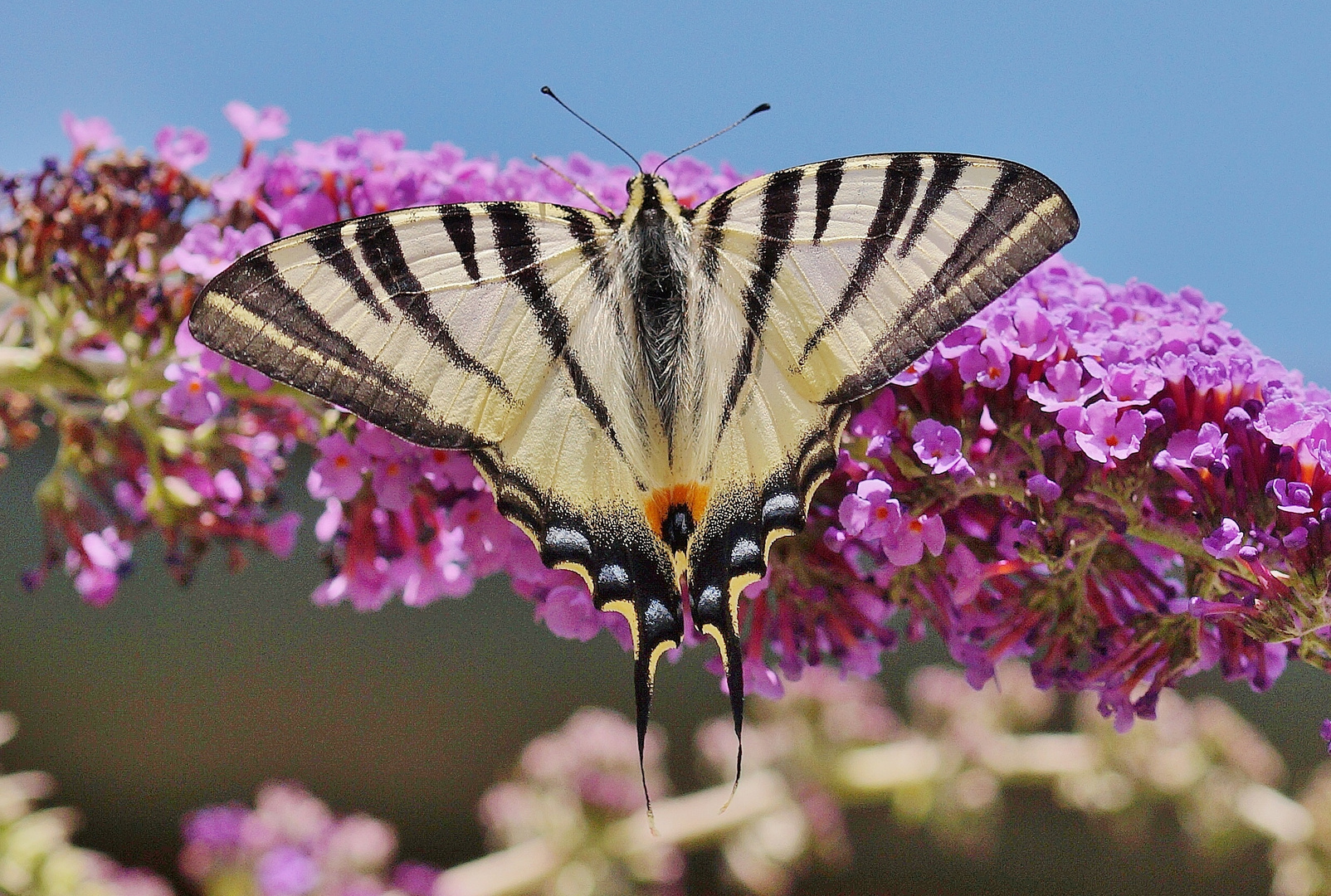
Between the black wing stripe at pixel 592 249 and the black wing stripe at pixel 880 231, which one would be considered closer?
the black wing stripe at pixel 880 231

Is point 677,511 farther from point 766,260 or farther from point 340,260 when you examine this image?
point 340,260

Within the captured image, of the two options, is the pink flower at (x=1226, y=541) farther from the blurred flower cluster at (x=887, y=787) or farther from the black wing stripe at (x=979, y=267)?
the blurred flower cluster at (x=887, y=787)

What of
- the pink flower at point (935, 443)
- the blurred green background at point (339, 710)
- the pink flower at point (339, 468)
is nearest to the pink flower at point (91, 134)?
the pink flower at point (339, 468)

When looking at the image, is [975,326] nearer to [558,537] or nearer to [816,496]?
[816,496]

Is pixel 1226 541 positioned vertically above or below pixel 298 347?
below

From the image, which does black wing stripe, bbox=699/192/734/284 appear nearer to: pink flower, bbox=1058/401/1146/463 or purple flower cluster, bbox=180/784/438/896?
pink flower, bbox=1058/401/1146/463

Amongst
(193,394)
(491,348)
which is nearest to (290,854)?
(193,394)

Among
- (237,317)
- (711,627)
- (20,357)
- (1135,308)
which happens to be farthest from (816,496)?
(20,357)
